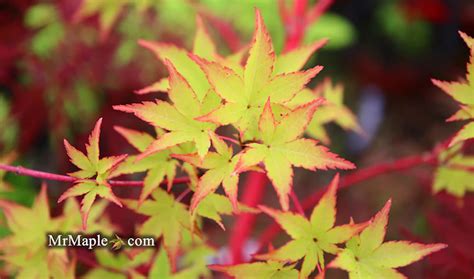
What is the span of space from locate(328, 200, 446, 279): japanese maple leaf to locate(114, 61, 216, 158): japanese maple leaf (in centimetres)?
16

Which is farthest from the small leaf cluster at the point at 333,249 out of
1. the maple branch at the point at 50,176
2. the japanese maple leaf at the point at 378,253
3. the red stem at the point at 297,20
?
the red stem at the point at 297,20

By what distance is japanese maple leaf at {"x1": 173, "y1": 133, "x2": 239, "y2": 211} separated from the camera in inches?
18.0

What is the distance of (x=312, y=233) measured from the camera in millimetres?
500

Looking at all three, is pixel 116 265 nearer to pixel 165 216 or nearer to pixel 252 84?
pixel 165 216

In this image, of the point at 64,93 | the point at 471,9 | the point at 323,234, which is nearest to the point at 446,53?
the point at 471,9

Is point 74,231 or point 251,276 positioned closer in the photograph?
point 251,276

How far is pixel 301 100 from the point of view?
24.4 inches

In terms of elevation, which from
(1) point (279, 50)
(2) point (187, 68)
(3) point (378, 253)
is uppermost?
(1) point (279, 50)


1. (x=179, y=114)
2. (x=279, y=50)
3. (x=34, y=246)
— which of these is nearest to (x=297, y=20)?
(x=179, y=114)

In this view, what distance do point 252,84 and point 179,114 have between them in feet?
0.23

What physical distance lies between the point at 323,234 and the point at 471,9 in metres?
1.58

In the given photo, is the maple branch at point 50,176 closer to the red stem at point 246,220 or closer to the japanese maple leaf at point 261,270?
the japanese maple leaf at point 261,270

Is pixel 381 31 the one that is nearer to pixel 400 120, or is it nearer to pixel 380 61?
pixel 380 61

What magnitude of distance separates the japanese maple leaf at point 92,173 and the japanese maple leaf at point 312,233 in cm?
14
